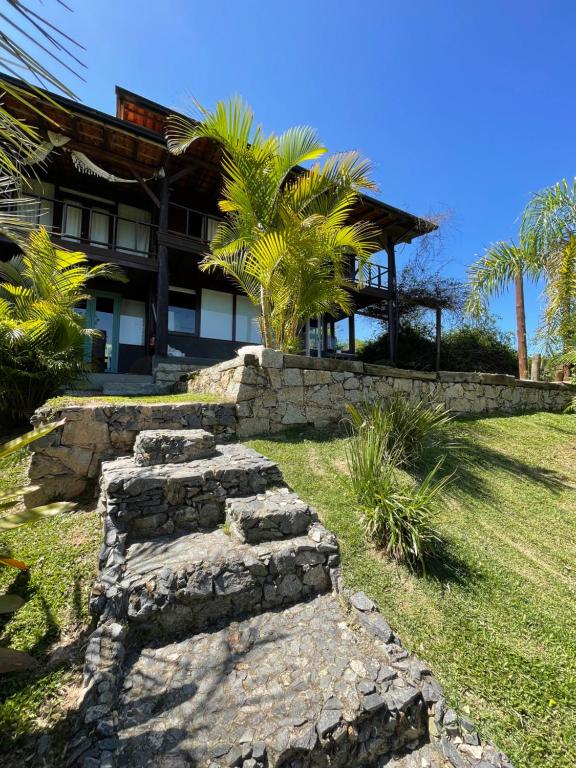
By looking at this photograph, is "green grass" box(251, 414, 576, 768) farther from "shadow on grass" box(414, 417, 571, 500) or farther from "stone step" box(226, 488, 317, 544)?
"stone step" box(226, 488, 317, 544)

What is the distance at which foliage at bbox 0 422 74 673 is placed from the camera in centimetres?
139

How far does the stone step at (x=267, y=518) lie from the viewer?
8.30 feet

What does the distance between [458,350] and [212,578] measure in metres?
12.6

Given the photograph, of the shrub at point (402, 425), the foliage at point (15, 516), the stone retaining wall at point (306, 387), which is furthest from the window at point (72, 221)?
the foliage at point (15, 516)

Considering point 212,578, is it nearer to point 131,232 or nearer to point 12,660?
point 12,660

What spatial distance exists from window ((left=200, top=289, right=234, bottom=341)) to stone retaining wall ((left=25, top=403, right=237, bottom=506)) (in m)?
6.35

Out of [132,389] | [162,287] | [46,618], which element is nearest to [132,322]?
[162,287]

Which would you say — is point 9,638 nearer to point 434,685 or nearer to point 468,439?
point 434,685

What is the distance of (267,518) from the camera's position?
2561 mm

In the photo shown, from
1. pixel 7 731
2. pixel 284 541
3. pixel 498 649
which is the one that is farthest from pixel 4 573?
pixel 498 649

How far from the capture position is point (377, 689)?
167 centimetres

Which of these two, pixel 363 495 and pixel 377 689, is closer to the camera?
pixel 377 689

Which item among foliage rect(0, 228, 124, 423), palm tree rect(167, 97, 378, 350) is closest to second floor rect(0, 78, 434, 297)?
palm tree rect(167, 97, 378, 350)

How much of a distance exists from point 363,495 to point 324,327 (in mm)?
9547
